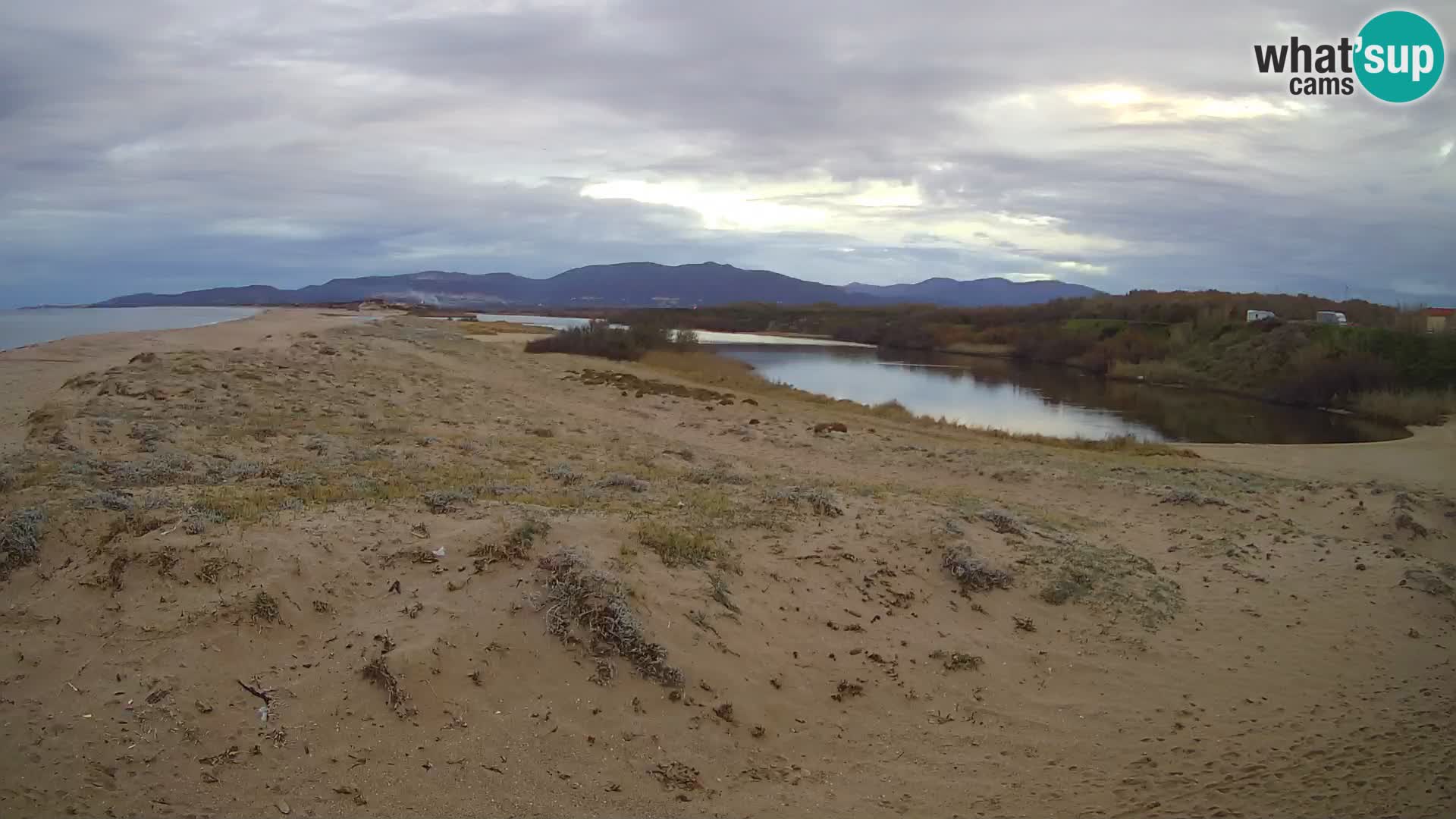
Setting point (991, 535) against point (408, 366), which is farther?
point (408, 366)

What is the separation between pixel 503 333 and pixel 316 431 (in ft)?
131

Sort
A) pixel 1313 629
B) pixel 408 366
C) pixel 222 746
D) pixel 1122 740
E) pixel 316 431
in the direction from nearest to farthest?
pixel 222 746, pixel 1122 740, pixel 1313 629, pixel 316 431, pixel 408 366

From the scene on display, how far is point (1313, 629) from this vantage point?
23.4ft

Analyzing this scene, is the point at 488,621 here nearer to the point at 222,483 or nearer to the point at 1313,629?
the point at 222,483

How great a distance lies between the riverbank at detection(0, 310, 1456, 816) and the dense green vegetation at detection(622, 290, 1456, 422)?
27.7 m

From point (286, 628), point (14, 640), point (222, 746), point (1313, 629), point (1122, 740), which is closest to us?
point (222, 746)

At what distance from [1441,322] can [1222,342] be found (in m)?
9.08

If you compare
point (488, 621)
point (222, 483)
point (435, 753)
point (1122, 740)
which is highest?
point (222, 483)

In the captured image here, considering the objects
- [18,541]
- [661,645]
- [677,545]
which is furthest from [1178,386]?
[18,541]

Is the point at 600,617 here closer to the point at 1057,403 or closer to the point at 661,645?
the point at 661,645

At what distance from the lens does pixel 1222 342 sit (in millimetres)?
43906

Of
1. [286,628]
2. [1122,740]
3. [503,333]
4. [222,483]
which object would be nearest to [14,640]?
[286,628]

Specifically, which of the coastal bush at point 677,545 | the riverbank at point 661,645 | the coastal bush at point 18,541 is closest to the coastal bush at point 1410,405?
the riverbank at point 661,645

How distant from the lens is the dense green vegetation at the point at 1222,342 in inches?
1268
